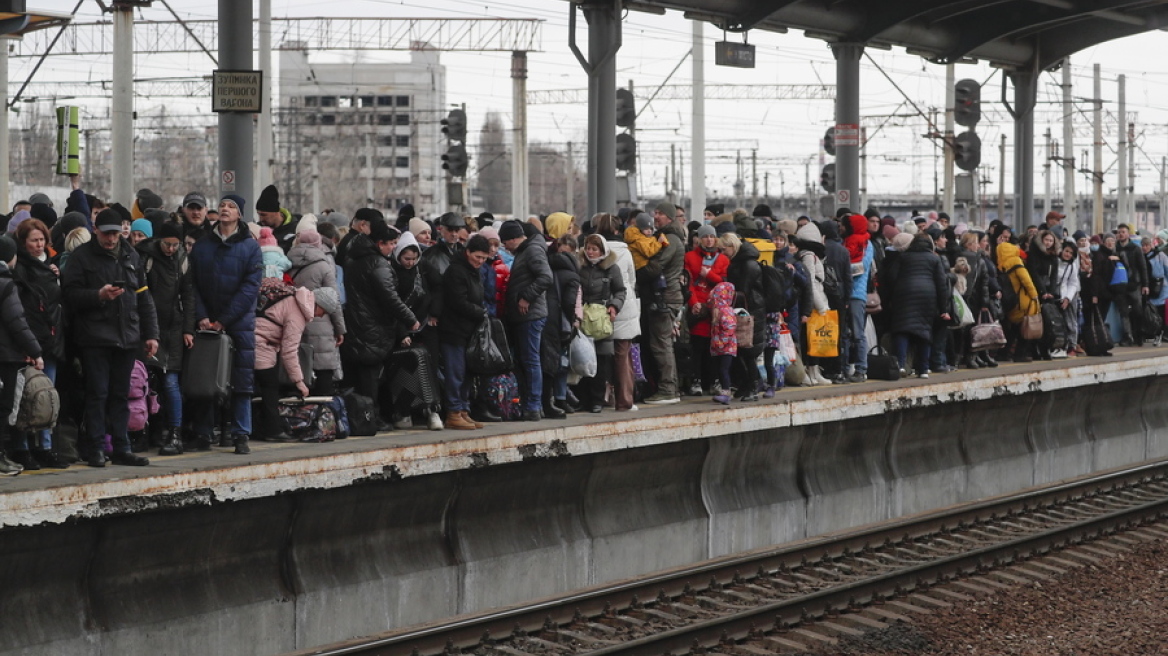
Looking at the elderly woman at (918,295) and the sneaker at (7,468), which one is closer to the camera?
the sneaker at (7,468)

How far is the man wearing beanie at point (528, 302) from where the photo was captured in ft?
37.1

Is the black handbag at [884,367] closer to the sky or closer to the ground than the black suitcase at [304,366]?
closer to the ground

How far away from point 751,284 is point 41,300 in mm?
6475

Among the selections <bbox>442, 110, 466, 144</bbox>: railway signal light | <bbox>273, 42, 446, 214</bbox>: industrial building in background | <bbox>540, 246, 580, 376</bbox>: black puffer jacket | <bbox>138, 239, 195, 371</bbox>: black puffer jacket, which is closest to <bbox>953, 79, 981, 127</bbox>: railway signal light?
<bbox>442, 110, 466, 144</bbox>: railway signal light

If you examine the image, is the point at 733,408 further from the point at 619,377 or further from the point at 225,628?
the point at 225,628

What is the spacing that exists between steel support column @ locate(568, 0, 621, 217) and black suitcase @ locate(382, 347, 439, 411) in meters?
5.57

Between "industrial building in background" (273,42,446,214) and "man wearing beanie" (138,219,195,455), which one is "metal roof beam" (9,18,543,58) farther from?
"industrial building in background" (273,42,446,214)

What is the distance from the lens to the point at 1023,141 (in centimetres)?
2203

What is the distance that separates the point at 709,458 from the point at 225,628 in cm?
483

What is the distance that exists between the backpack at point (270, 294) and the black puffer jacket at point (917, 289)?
25.0 feet

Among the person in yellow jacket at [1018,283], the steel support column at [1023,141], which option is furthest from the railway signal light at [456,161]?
the person in yellow jacket at [1018,283]

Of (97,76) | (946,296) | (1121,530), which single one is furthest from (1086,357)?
(97,76)

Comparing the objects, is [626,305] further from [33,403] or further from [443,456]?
[33,403]

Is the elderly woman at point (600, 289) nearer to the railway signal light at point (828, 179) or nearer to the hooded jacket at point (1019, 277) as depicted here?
the hooded jacket at point (1019, 277)
